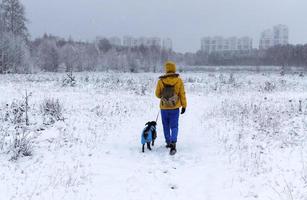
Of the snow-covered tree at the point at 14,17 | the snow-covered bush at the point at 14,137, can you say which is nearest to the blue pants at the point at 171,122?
the snow-covered bush at the point at 14,137

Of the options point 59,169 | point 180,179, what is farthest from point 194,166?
point 59,169

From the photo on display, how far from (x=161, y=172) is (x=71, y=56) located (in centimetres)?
7016

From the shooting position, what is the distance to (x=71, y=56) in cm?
7331

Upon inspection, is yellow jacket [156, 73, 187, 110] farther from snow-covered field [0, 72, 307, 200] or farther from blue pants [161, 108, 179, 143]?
snow-covered field [0, 72, 307, 200]

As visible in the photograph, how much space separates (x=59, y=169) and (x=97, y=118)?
5533 millimetres

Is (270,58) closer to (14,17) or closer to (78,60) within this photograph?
(78,60)

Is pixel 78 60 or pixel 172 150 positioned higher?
pixel 78 60

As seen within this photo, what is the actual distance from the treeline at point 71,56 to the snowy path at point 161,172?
2308cm

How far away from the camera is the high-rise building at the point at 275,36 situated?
182 m

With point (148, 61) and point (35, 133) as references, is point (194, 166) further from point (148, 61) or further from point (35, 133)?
point (148, 61)

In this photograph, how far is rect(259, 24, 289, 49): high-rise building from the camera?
182200mm

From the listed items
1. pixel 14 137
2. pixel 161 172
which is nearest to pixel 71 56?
pixel 14 137

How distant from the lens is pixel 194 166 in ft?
22.8

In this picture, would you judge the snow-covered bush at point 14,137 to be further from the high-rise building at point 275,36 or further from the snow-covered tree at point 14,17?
the high-rise building at point 275,36
